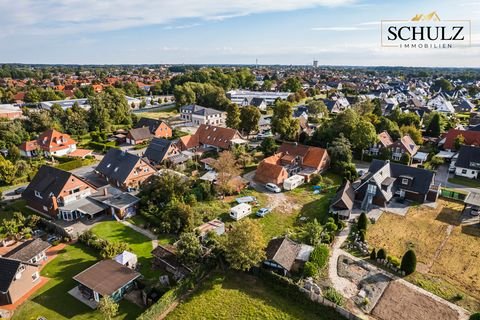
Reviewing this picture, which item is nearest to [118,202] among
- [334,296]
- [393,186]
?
[334,296]

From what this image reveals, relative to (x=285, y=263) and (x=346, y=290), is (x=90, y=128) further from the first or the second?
(x=346, y=290)

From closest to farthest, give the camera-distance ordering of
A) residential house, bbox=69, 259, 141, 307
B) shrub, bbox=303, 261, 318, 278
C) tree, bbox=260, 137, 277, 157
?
1. residential house, bbox=69, 259, 141, 307
2. shrub, bbox=303, 261, 318, 278
3. tree, bbox=260, 137, 277, 157

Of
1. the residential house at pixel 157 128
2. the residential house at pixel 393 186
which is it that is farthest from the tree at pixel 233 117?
the residential house at pixel 393 186

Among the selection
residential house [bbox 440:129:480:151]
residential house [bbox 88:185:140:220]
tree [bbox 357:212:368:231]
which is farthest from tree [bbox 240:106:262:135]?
tree [bbox 357:212:368:231]

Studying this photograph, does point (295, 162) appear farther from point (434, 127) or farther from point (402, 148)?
point (434, 127)

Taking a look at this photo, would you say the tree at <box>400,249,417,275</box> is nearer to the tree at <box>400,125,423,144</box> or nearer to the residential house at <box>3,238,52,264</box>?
the residential house at <box>3,238,52,264</box>

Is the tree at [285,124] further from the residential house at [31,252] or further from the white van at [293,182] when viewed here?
Result: the residential house at [31,252]
